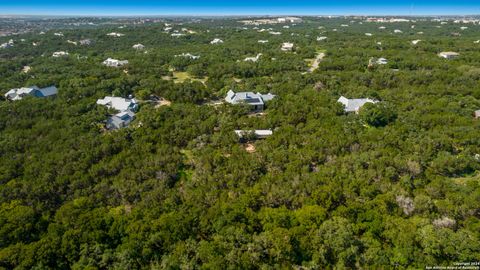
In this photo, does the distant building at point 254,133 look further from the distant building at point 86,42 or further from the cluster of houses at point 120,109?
the distant building at point 86,42

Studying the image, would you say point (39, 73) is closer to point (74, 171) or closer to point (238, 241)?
point (74, 171)

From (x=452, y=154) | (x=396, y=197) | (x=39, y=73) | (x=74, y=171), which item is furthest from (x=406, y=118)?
(x=39, y=73)

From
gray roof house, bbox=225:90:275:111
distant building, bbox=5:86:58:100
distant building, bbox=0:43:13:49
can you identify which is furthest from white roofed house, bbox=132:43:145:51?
gray roof house, bbox=225:90:275:111

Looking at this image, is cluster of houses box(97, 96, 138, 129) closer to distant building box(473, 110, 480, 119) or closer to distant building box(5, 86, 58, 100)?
distant building box(5, 86, 58, 100)

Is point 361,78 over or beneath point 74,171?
over

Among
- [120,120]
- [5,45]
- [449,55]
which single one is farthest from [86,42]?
[449,55]

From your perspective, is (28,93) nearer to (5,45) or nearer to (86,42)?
(5,45)
